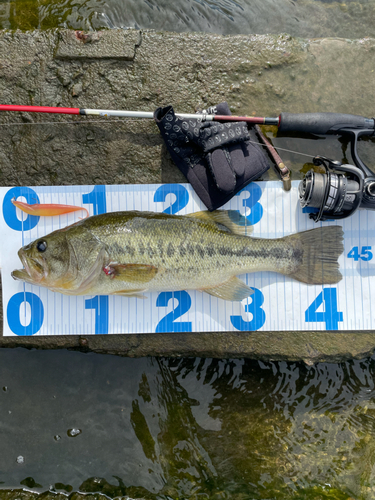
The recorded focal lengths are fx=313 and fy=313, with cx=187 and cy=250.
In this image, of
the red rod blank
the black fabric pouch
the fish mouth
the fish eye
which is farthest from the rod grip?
the fish mouth

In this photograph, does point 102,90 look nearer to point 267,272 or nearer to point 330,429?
point 267,272

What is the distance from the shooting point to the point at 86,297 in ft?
11.1

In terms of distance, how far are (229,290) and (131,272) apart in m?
1.00

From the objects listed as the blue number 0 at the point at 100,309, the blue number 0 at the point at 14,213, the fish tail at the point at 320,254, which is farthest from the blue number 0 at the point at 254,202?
the blue number 0 at the point at 14,213

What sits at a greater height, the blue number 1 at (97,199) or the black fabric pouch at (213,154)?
the black fabric pouch at (213,154)

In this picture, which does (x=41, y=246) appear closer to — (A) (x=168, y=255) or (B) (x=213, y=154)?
(A) (x=168, y=255)

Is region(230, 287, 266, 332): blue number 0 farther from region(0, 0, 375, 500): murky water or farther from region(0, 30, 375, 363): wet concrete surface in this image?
region(0, 0, 375, 500): murky water

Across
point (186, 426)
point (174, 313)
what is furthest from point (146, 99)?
point (186, 426)

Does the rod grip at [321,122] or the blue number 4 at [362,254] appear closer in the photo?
the rod grip at [321,122]

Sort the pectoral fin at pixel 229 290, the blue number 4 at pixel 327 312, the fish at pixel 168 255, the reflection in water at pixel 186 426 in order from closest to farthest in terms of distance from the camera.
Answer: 1. the fish at pixel 168 255
2. the pectoral fin at pixel 229 290
3. the blue number 4 at pixel 327 312
4. the reflection in water at pixel 186 426

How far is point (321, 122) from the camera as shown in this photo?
3113 millimetres

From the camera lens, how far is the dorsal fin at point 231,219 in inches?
127

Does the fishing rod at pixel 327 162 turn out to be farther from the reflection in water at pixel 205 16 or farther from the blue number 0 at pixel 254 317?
the reflection in water at pixel 205 16

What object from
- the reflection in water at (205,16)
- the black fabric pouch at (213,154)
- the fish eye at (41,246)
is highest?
the reflection in water at (205,16)
